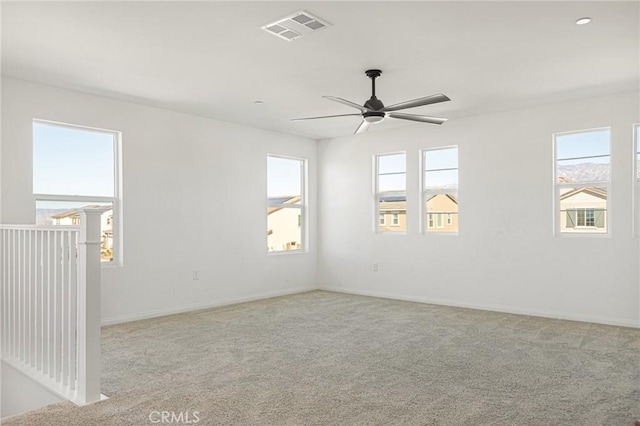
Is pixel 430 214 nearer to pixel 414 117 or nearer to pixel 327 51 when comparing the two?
pixel 414 117

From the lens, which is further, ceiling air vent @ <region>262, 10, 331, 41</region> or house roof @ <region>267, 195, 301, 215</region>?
house roof @ <region>267, 195, 301, 215</region>

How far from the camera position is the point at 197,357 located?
3949mm

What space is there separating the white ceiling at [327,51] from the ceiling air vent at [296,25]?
0.21ft

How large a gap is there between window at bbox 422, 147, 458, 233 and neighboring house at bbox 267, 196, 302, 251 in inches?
83.4

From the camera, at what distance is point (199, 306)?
6156 millimetres

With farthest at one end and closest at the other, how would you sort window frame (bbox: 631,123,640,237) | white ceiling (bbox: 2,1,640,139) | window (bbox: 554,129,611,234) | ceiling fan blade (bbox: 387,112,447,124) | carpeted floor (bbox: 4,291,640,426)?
window (bbox: 554,129,611,234) < window frame (bbox: 631,123,640,237) < ceiling fan blade (bbox: 387,112,447,124) < white ceiling (bbox: 2,1,640,139) < carpeted floor (bbox: 4,291,640,426)

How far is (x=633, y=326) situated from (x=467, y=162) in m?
2.67

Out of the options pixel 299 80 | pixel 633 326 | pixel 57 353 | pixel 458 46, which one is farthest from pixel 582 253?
pixel 57 353

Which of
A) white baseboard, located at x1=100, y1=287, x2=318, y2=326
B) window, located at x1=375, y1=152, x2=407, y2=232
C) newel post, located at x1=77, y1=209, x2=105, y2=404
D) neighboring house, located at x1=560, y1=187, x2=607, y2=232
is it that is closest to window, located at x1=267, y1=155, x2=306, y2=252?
white baseboard, located at x1=100, y1=287, x2=318, y2=326

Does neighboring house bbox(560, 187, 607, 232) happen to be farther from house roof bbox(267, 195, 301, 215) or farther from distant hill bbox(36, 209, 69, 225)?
distant hill bbox(36, 209, 69, 225)

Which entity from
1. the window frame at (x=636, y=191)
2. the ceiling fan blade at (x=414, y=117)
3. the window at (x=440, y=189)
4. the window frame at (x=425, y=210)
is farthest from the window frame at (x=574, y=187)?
the ceiling fan blade at (x=414, y=117)

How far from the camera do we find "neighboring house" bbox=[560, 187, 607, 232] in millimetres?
5402

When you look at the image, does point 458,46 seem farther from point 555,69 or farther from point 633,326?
point 633,326

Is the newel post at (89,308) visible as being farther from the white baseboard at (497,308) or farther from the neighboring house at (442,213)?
the neighboring house at (442,213)
